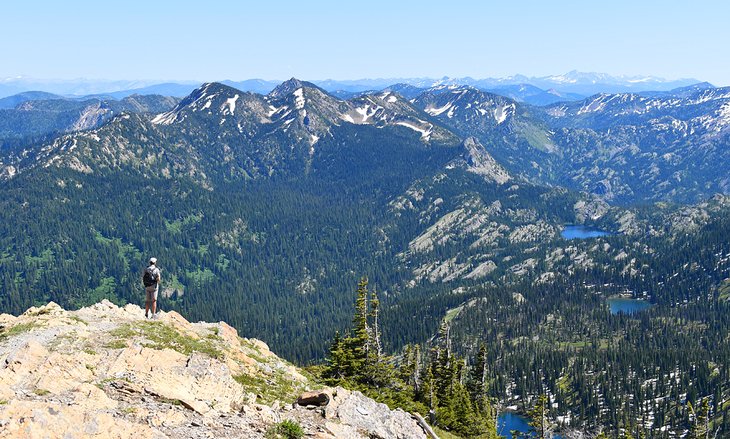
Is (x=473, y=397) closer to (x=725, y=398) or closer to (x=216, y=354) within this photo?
(x=216, y=354)

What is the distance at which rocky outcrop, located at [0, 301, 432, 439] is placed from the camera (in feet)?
83.0

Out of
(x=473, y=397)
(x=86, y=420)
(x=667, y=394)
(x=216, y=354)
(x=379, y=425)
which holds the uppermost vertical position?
(x=86, y=420)

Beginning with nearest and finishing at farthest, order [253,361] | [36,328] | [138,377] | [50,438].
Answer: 1. [50,438]
2. [138,377]
3. [36,328]
4. [253,361]

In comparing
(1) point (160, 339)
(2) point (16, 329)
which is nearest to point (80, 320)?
(2) point (16, 329)

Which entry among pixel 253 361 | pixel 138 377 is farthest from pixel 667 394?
pixel 138 377

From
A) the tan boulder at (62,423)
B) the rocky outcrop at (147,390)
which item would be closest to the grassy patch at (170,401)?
the rocky outcrop at (147,390)

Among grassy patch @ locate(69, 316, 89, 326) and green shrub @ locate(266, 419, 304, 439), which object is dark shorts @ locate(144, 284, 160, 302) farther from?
green shrub @ locate(266, 419, 304, 439)

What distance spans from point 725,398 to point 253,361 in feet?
675

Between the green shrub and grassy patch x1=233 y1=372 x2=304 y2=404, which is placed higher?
the green shrub

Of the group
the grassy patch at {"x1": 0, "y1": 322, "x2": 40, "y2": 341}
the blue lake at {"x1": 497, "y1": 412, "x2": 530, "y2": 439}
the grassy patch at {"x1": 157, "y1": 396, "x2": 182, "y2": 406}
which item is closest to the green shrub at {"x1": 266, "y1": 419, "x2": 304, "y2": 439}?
the grassy patch at {"x1": 157, "y1": 396, "x2": 182, "y2": 406}

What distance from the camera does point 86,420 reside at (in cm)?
2477

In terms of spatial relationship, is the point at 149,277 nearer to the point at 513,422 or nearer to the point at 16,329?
the point at 16,329

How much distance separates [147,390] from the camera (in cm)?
3123

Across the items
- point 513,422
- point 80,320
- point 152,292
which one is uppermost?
point 152,292
